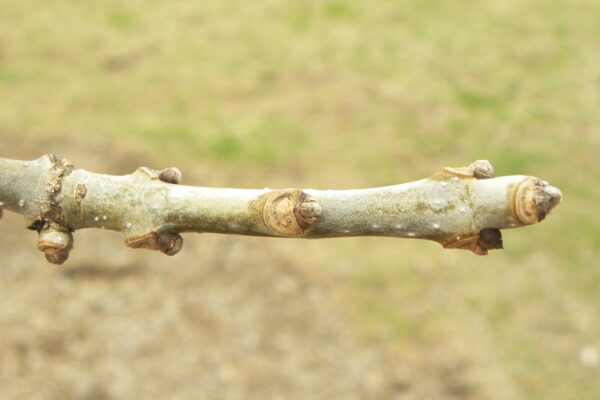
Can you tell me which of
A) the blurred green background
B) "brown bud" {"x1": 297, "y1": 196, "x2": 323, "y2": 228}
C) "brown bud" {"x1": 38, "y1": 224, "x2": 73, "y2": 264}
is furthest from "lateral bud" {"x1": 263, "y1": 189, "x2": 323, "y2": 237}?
the blurred green background

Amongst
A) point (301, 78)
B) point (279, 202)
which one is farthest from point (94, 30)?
point (279, 202)

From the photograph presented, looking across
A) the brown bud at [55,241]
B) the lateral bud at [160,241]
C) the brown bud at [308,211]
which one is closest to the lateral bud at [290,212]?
the brown bud at [308,211]

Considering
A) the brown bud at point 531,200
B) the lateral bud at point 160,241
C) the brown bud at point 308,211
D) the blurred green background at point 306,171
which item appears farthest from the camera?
the blurred green background at point 306,171

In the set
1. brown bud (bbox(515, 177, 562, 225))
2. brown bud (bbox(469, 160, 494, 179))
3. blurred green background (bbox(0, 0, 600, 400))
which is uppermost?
blurred green background (bbox(0, 0, 600, 400))

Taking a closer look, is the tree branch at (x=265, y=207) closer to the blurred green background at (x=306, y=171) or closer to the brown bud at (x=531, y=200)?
the brown bud at (x=531, y=200)

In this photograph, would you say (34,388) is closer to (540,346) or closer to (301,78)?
(540,346)

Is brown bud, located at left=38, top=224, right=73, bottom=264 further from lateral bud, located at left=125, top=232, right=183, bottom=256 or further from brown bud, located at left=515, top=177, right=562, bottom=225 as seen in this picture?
brown bud, located at left=515, top=177, right=562, bottom=225
